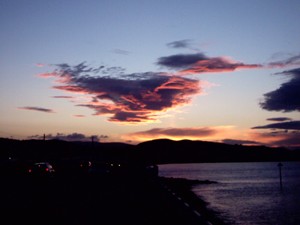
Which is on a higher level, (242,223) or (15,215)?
(15,215)

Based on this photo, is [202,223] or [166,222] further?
[166,222]

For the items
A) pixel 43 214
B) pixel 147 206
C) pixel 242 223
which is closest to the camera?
pixel 43 214

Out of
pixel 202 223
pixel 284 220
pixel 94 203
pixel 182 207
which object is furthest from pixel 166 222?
pixel 284 220

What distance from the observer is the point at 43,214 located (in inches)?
554

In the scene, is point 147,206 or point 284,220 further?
point 284,220

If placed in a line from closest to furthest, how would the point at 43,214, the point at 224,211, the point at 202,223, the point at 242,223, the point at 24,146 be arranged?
the point at 202,223, the point at 43,214, the point at 242,223, the point at 224,211, the point at 24,146

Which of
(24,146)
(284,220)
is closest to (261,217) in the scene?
(284,220)

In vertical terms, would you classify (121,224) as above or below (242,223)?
above

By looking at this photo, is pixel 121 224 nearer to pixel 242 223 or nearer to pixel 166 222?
pixel 166 222

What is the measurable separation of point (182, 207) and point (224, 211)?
41.1ft

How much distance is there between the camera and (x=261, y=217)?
73.3 ft

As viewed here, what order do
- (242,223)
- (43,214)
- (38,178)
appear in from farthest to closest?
(38,178), (242,223), (43,214)

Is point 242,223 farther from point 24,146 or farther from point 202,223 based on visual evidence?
point 24,146

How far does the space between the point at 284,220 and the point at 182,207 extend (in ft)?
35.2
